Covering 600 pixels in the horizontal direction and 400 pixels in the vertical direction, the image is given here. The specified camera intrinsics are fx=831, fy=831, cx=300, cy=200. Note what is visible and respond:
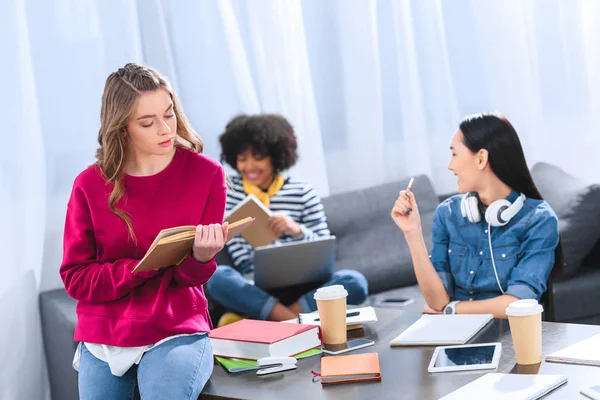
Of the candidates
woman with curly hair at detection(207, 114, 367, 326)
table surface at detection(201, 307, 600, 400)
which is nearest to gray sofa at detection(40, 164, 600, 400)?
woman with curly hair at detection(207, 114, 367, 326)

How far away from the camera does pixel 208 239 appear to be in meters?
1.77

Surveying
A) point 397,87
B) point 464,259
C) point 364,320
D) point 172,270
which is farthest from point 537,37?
point 172,270

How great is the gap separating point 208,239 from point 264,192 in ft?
5.34

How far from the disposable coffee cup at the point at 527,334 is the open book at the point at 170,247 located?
2.01 ft

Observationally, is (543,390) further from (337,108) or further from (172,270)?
(337,108)

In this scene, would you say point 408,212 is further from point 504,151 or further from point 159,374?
point 159,374

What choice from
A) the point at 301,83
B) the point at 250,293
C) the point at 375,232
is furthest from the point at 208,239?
the point at 301,83

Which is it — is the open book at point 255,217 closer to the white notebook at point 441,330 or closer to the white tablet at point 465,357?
the white notebook at point 441,330

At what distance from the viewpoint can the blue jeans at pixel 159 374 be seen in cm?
171

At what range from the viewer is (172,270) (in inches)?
74.1

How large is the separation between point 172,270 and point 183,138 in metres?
0.35

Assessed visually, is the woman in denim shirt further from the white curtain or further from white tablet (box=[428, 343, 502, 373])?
the white curtain

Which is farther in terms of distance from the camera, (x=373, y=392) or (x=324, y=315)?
(x=324, y=315)

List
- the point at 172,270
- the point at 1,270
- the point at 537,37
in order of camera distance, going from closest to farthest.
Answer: the point at 172,270, the point at 1,270, the point at 537,37
